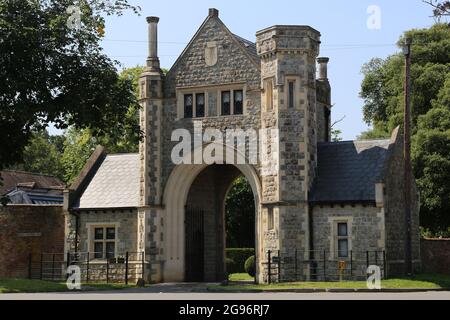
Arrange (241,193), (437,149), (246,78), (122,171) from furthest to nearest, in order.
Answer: (241,193), (437,149), (122,171), (246,78)

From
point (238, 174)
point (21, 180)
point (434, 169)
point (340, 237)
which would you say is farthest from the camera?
point (21, 180)

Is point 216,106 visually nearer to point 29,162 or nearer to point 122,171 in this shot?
point 122,171

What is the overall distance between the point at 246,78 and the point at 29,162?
168ft

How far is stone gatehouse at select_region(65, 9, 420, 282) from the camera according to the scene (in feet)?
105

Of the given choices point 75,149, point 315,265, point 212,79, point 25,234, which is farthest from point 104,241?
point 75,149

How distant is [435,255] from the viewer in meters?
35.7

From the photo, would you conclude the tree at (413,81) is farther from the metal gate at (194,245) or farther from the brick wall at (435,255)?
the metal gate at (194,245)

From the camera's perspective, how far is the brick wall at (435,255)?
35.6 m

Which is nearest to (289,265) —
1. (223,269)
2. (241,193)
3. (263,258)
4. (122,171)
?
(263,258)

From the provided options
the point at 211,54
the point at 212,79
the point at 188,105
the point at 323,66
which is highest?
the point at 323,66

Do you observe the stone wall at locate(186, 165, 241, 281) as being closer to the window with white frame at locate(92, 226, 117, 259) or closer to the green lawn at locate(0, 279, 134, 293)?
the window with white frame at locate(92, 226, 117, 259)

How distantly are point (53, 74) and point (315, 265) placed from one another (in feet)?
39.6

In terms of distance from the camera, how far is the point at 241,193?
52938 millimetres

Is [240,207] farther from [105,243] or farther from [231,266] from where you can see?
[105,243]
